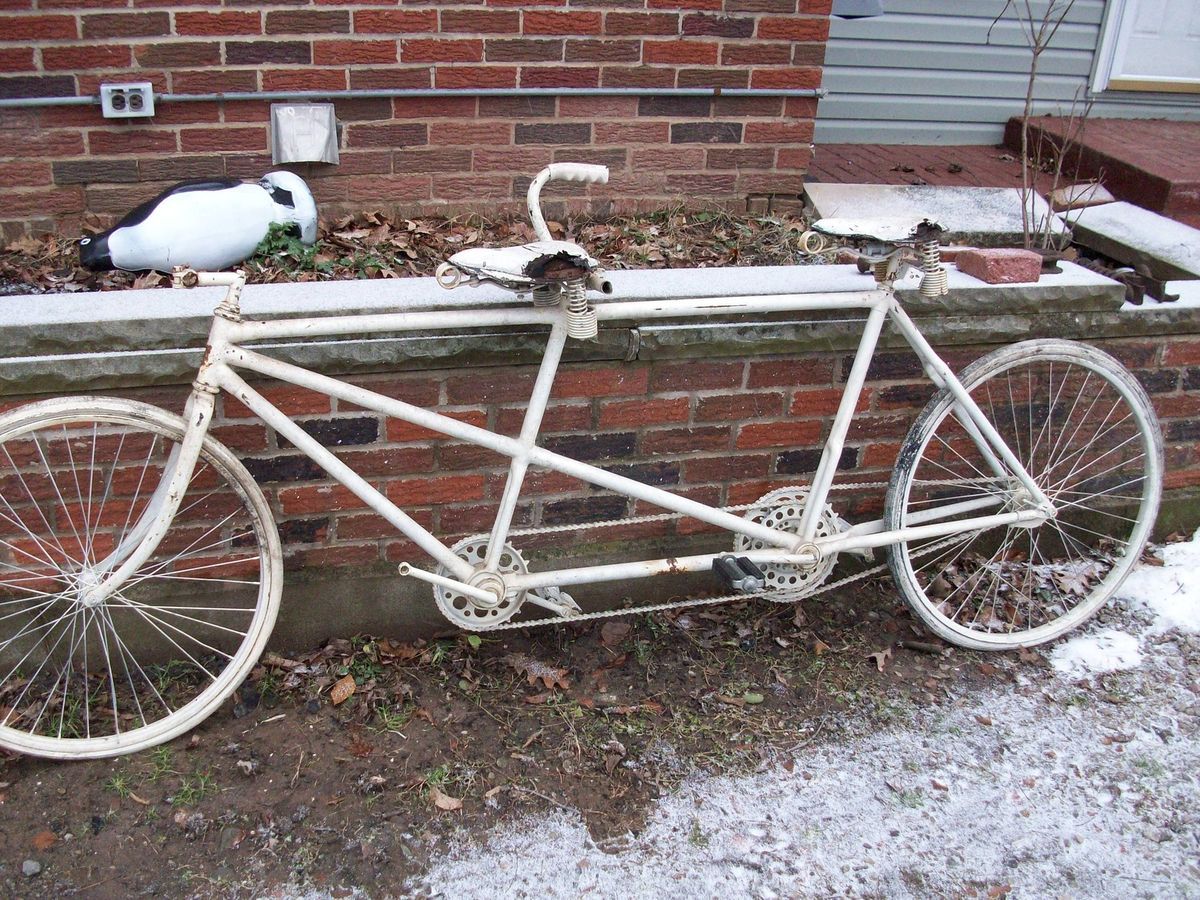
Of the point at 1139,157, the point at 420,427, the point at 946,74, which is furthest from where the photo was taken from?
the point at 946,74

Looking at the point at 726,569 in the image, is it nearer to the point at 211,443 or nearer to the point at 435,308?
the point at 435,308

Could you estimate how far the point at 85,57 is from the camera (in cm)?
326

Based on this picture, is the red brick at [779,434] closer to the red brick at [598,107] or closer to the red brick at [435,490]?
the red brick at [435,490]

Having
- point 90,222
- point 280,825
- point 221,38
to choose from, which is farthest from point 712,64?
point 280,825

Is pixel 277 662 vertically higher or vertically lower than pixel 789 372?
lower

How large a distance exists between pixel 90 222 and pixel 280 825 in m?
2.12

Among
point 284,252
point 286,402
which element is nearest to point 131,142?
point 284,252

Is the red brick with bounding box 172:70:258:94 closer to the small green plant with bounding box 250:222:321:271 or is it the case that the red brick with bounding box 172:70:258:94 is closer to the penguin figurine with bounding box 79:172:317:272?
the penguin figurine with bounding box 79:172:317:272

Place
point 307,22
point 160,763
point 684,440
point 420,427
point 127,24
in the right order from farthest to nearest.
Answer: point 307,22 → point 127,24 → point 684,440 → point 420,427 → point 160,763

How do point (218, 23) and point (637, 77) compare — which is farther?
point (637, 77)

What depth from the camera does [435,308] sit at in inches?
101

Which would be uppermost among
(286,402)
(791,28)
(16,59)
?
(791,28)

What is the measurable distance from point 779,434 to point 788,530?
0.29 m

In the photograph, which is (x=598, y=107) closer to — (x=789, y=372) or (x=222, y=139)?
(x=222, y=139)
